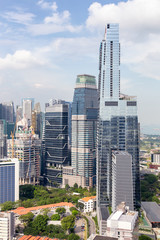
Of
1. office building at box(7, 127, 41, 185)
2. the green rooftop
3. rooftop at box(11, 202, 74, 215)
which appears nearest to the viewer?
rooftop at box(11, 202, 74, 215)

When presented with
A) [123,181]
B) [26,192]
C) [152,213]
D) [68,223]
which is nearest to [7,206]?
[26,192]

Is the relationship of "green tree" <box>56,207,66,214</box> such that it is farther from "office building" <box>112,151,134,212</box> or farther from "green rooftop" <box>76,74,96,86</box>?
"green rooftop" <box>76,74,96,86</box>

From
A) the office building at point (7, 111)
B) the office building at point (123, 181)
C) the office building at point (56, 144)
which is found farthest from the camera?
the office building at point (7, 111)

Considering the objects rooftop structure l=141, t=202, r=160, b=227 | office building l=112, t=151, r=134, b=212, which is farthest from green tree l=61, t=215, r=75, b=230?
rooftop structure l=141, t=202, r=160, b=227

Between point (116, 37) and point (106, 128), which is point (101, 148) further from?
point (116, 37)

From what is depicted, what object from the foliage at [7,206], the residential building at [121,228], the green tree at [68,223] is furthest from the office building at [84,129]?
the residential building at [121,228]

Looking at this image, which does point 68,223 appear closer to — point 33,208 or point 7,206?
point 33,208

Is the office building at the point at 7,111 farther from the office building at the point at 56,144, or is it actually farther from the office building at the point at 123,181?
the office building at the point at 123,181
